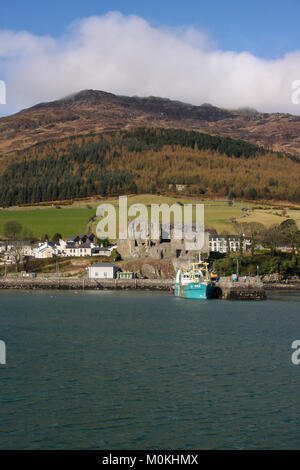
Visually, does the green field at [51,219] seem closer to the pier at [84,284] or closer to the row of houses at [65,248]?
the row of houses at [65,248]

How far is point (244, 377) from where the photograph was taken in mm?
27484

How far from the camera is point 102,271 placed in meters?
104

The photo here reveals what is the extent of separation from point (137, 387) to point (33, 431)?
6584mm

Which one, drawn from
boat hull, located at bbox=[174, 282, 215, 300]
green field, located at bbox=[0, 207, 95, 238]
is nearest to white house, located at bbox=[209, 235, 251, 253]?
green field, located at bbox=[0, 207, 95, 238]

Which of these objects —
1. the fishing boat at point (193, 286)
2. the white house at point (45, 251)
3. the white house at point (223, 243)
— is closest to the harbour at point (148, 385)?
the fishing boat at point (193, 286)

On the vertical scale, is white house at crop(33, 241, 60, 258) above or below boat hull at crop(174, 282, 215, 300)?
above

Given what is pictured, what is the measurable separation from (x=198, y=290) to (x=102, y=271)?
99.2 ft

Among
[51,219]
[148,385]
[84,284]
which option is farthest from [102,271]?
[148,385]

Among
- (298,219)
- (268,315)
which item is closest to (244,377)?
(268,315)

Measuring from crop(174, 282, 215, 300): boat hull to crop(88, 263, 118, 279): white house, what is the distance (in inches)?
1010

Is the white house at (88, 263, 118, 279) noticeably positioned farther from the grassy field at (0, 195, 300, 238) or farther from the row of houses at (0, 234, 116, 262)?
the grassy field at (0, 195, 300, 238)

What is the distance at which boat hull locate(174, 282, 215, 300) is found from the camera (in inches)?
3044

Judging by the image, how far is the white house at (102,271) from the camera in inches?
4070
